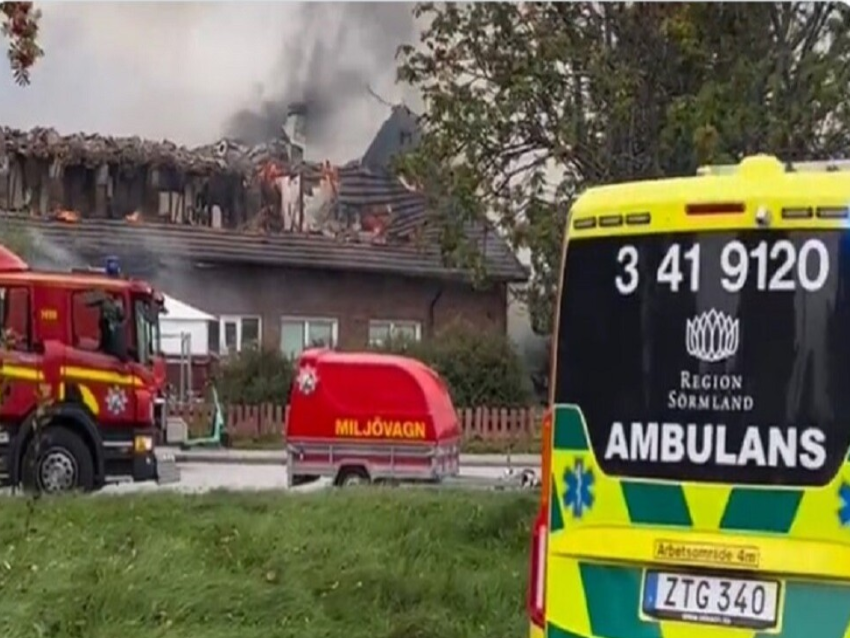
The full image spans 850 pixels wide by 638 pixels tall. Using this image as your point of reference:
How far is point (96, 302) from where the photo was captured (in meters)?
18.0

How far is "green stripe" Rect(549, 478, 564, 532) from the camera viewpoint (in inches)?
264

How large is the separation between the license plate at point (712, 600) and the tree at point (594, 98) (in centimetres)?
575

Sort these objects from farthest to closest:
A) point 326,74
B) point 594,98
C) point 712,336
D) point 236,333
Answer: point 326,74 < point 236,333 < point 594,98 < point 712,336

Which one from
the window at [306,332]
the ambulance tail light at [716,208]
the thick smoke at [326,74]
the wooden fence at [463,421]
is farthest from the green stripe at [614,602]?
the window at [306,332]

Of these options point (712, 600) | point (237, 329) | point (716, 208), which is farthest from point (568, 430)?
point (237, 329)

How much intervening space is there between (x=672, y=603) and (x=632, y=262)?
1241 millimetres

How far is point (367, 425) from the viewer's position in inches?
716

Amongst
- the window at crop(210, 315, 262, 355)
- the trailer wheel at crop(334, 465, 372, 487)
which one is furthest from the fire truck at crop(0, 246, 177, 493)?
the window at crop(210, 315, 262, 355)

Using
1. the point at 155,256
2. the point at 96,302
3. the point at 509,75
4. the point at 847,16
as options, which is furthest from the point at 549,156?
the point at 155,256

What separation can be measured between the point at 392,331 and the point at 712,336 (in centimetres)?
2523

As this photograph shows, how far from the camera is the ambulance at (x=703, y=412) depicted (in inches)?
239

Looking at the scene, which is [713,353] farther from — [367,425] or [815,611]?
[367,425]

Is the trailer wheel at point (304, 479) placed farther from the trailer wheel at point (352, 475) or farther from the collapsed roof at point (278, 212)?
the collapsed roof at point (278, 212)

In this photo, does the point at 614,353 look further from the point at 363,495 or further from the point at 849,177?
the point at 363,495
